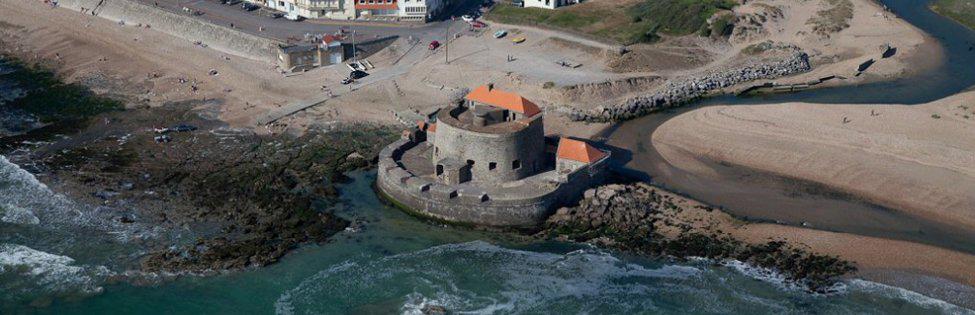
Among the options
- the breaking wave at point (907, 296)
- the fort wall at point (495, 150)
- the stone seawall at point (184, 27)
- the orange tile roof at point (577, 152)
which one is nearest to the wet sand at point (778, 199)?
the orange tile roof at point (577, 152)

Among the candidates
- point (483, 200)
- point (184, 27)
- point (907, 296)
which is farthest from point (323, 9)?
point (907, 296)

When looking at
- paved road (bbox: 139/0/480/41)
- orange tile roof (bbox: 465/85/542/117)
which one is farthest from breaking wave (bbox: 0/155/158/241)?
paved road (bbox: 139/0/480/41)

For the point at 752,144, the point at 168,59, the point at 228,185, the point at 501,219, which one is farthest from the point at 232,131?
the point at 752,144

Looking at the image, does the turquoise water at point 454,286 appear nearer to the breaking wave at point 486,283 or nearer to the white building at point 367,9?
the breaking wave at point 486,283

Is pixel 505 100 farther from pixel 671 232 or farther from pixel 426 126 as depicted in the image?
pixel 671 232

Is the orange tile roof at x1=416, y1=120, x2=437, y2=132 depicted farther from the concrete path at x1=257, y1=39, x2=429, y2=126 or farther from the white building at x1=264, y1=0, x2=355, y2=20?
the white building at x1=264, y1=0, x2=355, y2=20
